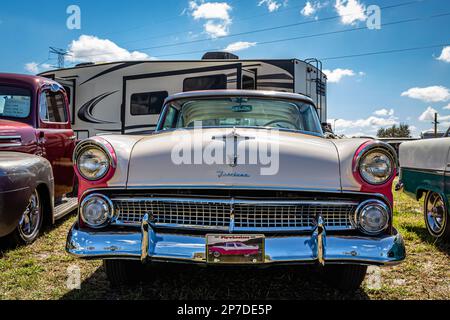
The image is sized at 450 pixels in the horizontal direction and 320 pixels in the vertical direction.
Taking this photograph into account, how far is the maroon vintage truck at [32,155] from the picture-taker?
3385 millimetres

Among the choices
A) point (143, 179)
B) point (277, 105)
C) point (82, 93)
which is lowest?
point (143, 179)

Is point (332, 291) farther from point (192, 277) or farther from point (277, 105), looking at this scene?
point (277, 105)

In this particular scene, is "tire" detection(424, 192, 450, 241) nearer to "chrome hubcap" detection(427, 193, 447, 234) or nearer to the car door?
"chrome hubcap" detection(427, 193, 447, 234)

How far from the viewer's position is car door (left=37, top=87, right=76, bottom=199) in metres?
4.73

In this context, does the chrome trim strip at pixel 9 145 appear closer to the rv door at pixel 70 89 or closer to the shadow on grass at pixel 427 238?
the shadow on grass at pixel 427 238

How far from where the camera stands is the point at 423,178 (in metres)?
4.39

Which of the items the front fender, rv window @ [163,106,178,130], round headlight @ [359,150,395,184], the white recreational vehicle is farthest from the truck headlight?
the white recreational vehicle

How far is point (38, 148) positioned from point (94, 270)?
75.2 inches

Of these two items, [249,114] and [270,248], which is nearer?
[270,248]

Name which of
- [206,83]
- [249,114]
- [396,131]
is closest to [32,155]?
[249,114]

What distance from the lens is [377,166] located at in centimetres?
243

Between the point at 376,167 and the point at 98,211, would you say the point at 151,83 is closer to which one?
the point at 98,211

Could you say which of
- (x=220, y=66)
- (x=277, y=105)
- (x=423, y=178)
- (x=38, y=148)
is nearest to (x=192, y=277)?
(x=277, y=105)

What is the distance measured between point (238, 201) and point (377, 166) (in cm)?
88
